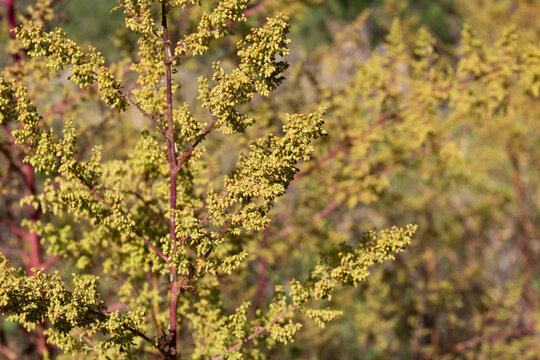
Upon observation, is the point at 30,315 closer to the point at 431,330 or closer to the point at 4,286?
the point at 4,286

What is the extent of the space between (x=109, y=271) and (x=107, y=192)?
1.24 m

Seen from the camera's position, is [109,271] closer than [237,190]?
No

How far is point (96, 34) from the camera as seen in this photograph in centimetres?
3353

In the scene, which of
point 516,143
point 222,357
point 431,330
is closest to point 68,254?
point 222,357

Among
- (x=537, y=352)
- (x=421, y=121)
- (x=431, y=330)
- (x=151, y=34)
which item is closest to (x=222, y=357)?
(x=151, y=34)

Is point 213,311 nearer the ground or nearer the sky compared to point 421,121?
nearer the ground

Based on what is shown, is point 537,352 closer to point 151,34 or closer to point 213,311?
point 213,311

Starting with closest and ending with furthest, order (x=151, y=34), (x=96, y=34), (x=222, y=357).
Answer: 1. (x=151, y=34)
2. (x=222, y=357)
3. (x=96, y=34)

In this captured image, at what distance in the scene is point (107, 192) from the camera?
2.39 metres

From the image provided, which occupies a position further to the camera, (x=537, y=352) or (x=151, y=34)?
(x=537, y=352)

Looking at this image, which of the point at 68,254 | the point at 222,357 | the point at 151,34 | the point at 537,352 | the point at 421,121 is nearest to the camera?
the point at 151,34

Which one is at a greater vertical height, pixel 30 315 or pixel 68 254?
pixel 68 254

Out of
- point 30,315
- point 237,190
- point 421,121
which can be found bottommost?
point 30,315

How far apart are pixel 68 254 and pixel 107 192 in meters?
1.19
